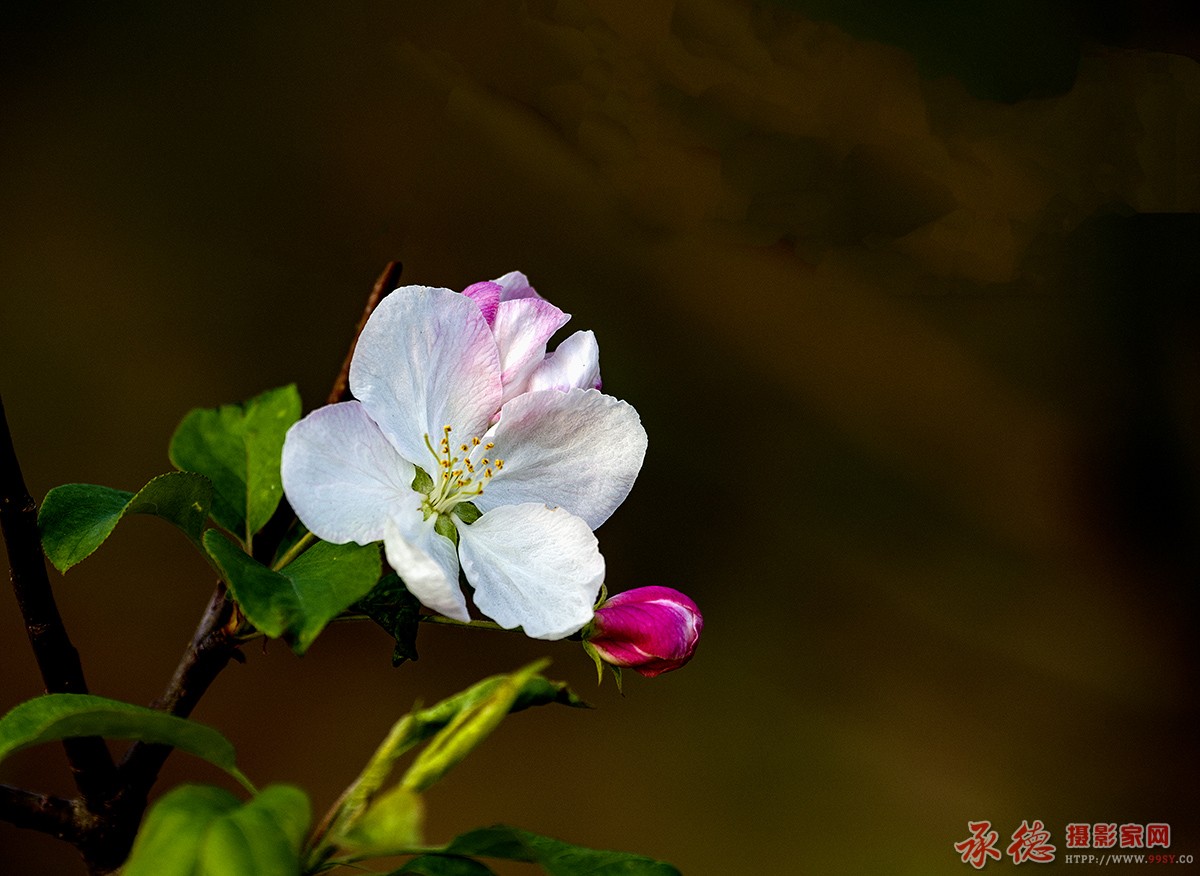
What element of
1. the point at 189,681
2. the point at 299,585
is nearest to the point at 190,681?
the point at 189,681

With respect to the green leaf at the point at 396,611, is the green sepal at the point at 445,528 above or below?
above

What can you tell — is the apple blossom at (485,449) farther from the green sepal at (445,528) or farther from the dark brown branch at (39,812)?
the dark brown branch at (39,812)

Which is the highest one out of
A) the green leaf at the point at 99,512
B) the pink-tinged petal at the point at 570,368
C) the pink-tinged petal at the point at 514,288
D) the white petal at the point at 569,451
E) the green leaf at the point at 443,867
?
the pink-tinged petal at the point at 514,288

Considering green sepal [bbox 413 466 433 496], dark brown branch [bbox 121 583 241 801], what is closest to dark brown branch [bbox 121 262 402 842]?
dark brown branch [bbox 121 583 241 801]

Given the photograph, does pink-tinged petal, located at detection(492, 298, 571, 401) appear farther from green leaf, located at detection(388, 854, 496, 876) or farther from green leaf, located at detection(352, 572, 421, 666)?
green leaf, located at detection(388, 854, 496, 876)

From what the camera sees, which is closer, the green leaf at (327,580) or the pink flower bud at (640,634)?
the green leaf at (327,580)

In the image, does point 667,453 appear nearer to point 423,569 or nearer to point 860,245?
point 860,245

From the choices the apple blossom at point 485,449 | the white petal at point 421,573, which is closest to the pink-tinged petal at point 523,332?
the apple blossom at point 485,449
